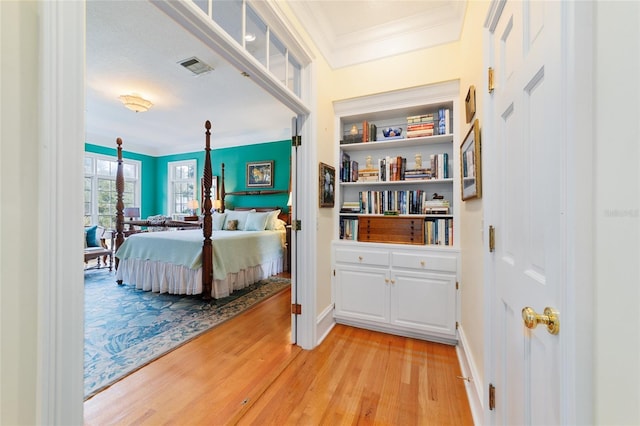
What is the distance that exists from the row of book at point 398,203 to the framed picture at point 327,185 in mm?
310

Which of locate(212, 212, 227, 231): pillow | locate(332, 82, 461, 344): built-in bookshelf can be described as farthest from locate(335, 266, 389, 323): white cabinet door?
locate(212, 212, 227, 231): pillow

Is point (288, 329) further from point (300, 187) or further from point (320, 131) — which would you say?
point (320, 131)

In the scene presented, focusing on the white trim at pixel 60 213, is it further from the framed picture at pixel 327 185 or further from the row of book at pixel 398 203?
the row of book at pixel 398 203

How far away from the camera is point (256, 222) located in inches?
184

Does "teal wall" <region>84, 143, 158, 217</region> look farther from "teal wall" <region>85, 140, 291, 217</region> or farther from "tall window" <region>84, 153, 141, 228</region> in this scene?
"tall window" <region>84, 153, 141, 228</region>

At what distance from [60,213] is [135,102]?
12.9 ft

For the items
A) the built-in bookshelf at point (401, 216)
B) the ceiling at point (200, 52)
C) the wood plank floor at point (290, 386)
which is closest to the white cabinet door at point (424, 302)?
the built-in bookshelf at point (401, 216)

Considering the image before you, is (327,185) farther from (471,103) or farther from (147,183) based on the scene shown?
(147,183)

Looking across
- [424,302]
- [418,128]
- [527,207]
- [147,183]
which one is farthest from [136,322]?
[147,183]

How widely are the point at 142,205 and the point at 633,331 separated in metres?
8.14

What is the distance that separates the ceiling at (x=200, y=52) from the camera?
6.65ft

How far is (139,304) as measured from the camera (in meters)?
2.91

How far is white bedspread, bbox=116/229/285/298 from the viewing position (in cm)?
308

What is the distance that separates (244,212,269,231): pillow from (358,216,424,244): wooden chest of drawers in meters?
2.58
